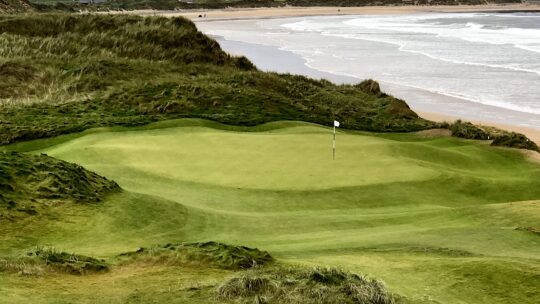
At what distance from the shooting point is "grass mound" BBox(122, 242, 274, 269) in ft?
22.8

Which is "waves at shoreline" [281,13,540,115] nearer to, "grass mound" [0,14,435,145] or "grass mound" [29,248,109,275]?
"grass mound" [0,14,435,145]

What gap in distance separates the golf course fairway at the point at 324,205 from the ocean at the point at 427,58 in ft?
43.9

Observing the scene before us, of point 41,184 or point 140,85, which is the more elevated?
point 41,184

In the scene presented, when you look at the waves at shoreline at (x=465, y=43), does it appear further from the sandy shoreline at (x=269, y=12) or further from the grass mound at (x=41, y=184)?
the grass mound at (x=41, y=184)

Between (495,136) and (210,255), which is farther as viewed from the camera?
(495,136)

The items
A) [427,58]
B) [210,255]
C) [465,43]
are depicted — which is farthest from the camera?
[465,43]

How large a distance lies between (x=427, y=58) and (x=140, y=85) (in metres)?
26.7

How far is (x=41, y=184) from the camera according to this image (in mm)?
9781

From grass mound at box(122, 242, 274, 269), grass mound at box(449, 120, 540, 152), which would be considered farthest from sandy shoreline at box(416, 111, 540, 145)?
grass mound at box(122, 242, 274, 269)

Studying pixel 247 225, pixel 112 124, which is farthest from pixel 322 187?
pixel 112 124

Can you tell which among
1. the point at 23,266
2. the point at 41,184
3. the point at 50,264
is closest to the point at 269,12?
the point at 41,184

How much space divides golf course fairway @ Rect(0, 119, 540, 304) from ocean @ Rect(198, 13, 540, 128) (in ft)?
43.9

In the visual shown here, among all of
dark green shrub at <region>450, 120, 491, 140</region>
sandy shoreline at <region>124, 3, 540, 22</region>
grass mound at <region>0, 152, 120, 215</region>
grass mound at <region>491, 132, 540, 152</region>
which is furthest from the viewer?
sandy shoreline at <region>124, 3, 540, 22</region>

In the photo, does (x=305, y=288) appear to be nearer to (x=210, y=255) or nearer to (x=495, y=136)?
(x=210, y=255)
